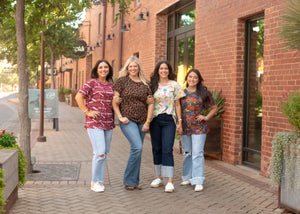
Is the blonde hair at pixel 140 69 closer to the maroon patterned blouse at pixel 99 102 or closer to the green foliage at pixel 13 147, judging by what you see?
the maroon patterned blouse at pixel 99 102

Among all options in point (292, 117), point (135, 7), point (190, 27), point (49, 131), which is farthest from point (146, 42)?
point (292, 117)

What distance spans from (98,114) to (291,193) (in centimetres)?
249

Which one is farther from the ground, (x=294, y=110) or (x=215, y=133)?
(x=294, y=110)

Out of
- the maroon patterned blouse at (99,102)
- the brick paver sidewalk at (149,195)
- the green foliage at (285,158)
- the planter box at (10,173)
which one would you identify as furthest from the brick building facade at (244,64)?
the planter box at (10,173)

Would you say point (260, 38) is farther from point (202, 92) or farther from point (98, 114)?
point (98, 114)

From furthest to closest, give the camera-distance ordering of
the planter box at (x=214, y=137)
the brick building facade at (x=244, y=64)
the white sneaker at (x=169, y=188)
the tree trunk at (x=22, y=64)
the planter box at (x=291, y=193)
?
the planter box at (x=214, y=137)
the brick building facade at (x=244, y=64)
the tree trunk at (x=22, y=64)
the white sneaker at (x=169, y=188)
the planter box at (x=291, y=193)

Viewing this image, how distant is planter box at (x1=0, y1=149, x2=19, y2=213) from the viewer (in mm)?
4043

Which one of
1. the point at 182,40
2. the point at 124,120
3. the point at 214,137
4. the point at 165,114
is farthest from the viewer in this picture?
the point at 182,40

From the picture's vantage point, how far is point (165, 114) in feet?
17.7

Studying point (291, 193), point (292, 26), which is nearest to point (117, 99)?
point (291, 193)

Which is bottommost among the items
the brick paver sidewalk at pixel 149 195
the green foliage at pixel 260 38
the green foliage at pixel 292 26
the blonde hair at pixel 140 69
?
the brick paver sidewalk at pixel 149 195

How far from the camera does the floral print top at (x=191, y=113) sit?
18.3ft

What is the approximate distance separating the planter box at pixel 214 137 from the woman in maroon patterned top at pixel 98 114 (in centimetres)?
283

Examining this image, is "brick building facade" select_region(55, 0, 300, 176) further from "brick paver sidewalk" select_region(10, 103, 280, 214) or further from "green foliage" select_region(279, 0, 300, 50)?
"green foliage" select_region(279, 0, 300, 50)
